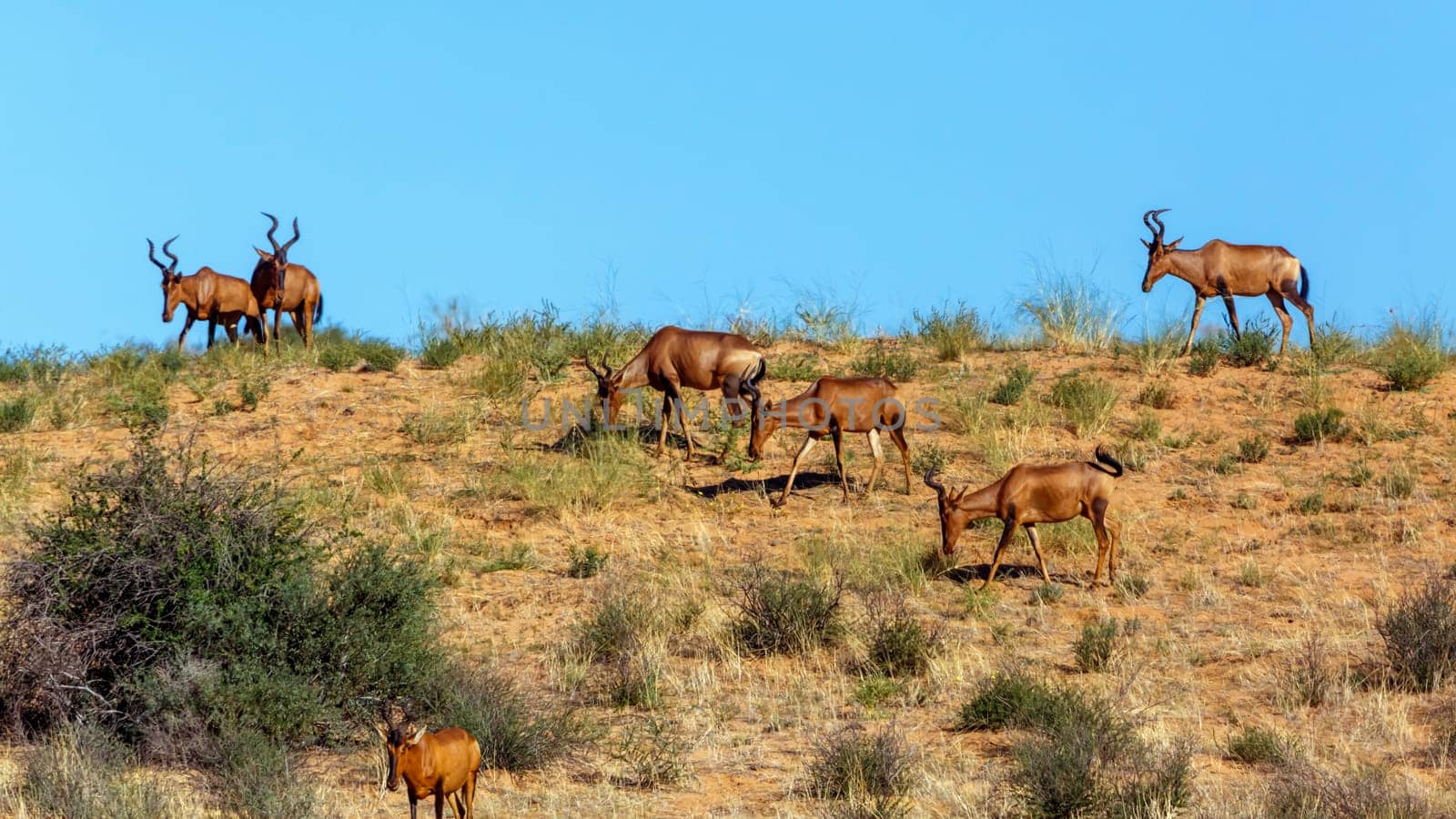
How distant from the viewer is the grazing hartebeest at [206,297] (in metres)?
23.1

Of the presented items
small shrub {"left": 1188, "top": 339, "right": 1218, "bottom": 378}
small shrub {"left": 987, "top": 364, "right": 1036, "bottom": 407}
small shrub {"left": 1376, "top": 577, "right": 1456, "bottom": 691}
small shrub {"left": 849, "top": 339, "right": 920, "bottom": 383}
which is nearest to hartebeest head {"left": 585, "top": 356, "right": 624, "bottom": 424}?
small shrub {"left": 849, "top": 339, "right": 920, "bottom": 383}

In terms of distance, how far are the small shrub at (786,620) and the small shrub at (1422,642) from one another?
13.0 feet

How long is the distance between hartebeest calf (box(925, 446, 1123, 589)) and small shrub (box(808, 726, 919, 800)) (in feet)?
15.4

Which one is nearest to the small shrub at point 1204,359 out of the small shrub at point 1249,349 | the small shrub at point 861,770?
the small shrub at point 1249,349

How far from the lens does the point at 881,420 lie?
17688mm

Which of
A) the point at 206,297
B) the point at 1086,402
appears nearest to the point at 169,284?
the point at 206,297

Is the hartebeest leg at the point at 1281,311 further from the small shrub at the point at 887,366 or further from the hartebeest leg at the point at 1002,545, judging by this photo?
the hartebeest leg at the point at 1002,545

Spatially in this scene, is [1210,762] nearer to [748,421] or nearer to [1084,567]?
[1084,567]

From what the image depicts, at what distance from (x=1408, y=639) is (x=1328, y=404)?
8.10m

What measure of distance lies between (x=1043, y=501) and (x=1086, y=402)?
5.45 meters

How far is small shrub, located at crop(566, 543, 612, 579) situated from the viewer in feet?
49.9

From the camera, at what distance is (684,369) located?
1891cm

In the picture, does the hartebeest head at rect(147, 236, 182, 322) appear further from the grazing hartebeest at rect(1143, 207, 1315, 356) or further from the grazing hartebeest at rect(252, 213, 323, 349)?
the grazing hartebeest at rect(1143, 207, 1315, 356)

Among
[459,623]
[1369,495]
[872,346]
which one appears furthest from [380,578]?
[872,346]
